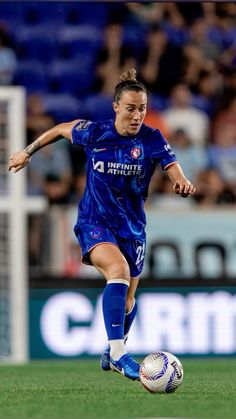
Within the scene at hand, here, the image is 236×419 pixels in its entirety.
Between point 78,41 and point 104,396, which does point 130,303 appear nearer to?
point 104,396

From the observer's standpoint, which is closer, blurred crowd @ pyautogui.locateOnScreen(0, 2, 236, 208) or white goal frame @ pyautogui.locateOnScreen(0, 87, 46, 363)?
white goal frame @ pyautogui.locateOnScreen(0, 87, 46, 363)

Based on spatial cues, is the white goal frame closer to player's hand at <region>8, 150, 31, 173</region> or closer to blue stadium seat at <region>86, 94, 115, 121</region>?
blue stadium seat at <region>86, 94, 115, 121</region>

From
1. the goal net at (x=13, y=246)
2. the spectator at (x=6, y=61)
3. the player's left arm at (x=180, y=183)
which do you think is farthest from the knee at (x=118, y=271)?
the spectator at (x=6, y=61)

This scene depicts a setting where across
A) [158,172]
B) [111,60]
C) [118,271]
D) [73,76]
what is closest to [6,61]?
[73,76]

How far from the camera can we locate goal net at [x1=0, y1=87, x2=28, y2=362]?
1110 cm

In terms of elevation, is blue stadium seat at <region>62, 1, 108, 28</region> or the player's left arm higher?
blue stadium seat at <region>62, 1, 108, 28</region>

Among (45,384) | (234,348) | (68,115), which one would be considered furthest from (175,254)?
(45,384)

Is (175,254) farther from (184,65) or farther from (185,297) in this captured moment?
(184,65)

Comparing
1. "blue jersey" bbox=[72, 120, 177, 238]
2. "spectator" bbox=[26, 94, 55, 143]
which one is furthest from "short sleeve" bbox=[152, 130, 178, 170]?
"spectator" bbox=[26, 94, 55, 143]

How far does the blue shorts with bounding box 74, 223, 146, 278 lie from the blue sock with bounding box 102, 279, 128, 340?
34 cm

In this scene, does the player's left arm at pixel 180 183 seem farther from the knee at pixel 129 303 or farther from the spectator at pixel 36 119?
the spectator at pixel 36 119

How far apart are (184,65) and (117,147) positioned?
8.24 meters

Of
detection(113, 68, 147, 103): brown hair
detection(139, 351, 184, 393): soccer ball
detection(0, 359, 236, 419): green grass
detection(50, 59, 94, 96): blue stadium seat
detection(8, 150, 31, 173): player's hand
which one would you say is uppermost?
detection(50, 59, 94, 96): blue stadium seat

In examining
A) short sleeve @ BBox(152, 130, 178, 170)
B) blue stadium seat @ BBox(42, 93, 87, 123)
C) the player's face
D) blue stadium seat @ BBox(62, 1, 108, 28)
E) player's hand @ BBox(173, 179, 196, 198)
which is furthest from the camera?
blue stadium seat @ BBox(62, 1, 108, 28)
